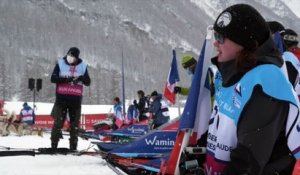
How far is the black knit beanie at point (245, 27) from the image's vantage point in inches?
73.8

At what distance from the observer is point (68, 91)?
21.9ft

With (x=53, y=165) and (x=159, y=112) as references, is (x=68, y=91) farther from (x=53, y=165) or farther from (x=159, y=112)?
(x=159, y=112)

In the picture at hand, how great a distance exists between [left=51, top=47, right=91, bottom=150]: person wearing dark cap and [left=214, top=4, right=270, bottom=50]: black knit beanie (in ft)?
16.2

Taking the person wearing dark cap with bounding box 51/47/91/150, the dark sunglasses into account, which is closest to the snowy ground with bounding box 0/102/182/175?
the person wearing dark cap with bounding box 51/47/91/150

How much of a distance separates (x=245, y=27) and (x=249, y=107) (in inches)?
12.7

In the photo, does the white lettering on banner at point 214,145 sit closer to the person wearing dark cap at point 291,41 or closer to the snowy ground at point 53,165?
the person wearing dark cap at point 291,41

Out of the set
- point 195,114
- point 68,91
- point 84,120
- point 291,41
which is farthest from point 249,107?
point 84,120

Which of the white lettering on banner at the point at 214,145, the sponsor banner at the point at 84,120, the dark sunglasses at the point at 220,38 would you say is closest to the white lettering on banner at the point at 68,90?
the white lettering on banner at the point at 214,145

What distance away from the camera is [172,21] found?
10969cm

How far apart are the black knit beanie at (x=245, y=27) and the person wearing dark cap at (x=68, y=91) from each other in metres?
4.94

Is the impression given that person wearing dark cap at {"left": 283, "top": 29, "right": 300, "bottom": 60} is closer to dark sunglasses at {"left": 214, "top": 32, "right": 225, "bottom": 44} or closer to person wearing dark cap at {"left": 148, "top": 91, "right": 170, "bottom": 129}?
dark sunglasses at {"left": 214, "top": 32, "right": 225, "bottom": 44}

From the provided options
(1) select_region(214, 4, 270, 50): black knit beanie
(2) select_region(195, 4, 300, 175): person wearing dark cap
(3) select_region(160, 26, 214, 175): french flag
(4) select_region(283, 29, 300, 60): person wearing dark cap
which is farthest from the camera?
(4) select_region(283, 29, 300, 60): person wearing dark cap

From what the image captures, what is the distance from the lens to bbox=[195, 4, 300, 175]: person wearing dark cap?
1729 mm

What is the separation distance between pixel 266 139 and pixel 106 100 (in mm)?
74890
